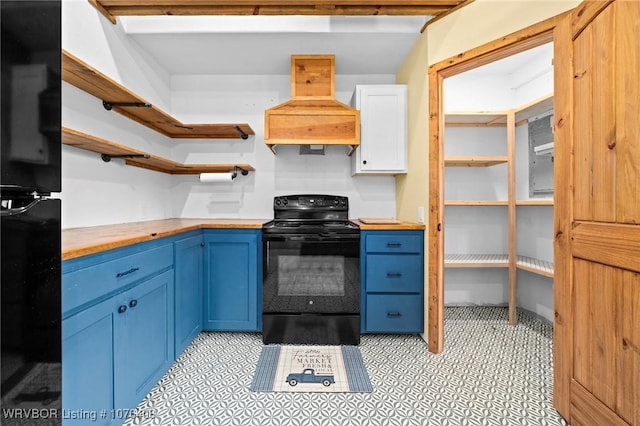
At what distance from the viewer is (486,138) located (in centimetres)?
286

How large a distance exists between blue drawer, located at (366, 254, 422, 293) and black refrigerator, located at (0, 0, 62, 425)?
1794mm

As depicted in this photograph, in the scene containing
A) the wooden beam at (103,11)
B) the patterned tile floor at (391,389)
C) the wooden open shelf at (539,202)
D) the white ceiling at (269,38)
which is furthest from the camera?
the wooden open shelf at (539,202)

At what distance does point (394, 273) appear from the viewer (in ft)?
7.27

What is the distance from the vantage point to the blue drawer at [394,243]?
2.20 m

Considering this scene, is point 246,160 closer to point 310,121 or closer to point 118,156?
point 310,121

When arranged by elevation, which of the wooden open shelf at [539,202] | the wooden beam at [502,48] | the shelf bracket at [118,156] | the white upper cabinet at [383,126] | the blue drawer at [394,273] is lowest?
the blue drawer at [394,273]

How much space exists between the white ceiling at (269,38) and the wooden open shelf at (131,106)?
0.58 meters

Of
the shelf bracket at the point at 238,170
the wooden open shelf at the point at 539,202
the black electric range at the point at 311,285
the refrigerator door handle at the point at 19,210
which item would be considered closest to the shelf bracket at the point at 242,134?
the shelf bracket at the point at 238,170

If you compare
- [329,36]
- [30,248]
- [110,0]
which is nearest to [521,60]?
[329,36]

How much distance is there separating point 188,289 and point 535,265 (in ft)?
8.89

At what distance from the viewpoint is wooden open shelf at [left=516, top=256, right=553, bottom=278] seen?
7.37 feet

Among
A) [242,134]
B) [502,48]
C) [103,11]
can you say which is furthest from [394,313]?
[103,11]

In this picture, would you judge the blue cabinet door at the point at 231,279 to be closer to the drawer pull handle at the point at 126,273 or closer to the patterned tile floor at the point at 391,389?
the patterned tile floor at the point at 391,389

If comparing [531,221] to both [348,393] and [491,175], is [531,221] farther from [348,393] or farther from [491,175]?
[348,393]
